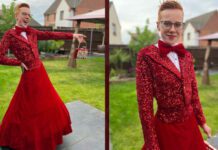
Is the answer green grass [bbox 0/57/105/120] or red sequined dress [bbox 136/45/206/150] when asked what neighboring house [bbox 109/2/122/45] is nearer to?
green grass [bbox 0/57/105/120]

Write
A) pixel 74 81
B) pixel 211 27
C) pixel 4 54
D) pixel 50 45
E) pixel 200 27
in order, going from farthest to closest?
pixel 211 27, pixel 200 27, pixel 74 81, pixel 50 45, pixel 4 54

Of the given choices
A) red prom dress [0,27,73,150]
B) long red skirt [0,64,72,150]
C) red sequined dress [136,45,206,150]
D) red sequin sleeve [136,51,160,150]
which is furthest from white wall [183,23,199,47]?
long red skirt [0,64,72,150]

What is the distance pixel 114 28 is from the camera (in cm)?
113

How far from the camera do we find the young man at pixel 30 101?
1.02m

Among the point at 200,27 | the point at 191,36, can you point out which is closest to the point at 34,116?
the point at 191,36

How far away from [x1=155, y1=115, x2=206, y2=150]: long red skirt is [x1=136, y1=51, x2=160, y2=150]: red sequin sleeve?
54mm

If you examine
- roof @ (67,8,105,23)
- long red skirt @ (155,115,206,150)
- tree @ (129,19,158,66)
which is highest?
roof @ (67,8,105,23)

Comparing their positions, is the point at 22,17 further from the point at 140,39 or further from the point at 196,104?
the point at 196,104

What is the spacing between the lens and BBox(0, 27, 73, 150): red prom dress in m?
1.02

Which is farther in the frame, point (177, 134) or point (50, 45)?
point (50, 45)

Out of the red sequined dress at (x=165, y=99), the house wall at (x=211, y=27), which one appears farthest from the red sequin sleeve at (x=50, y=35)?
the house wall at (x=211, y=27)

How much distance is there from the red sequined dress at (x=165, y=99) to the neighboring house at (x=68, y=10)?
45cm

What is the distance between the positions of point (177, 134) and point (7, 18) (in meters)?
0.85

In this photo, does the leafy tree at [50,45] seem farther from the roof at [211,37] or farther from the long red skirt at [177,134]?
the roof at [211,37]
